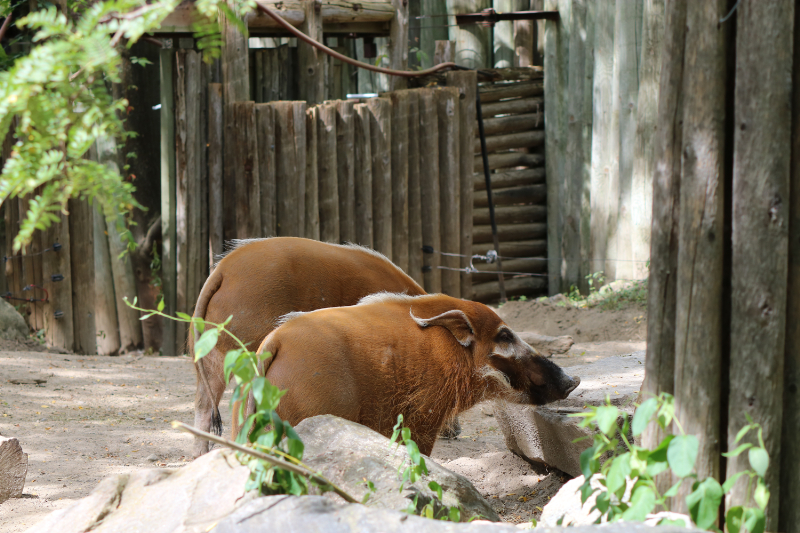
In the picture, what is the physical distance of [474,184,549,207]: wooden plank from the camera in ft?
32.7

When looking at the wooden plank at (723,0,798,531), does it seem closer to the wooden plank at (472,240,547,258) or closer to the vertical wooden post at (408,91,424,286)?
the vertical wooden post at (408,91,424,286)

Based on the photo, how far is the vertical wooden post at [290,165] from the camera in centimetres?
686

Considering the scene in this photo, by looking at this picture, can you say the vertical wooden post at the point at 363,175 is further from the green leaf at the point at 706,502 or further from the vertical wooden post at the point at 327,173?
the green leaf at the point at 706,502

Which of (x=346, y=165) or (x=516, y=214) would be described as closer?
(x=346, y=165)

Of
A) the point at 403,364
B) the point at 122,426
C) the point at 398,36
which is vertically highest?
the point at 398,36

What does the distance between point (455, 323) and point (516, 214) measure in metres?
6.81

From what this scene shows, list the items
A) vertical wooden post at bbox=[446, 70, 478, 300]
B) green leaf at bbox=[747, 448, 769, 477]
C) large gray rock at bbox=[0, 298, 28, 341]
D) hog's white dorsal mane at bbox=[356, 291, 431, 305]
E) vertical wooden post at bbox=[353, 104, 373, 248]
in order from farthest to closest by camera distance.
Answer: vertical wooden post at bbox=[446, 70, 478, 300] < vertical wooden post at bbox=[353, 104, 373, 248] < large gray rock at bbox=[0, 298, 28, 341] < hog's white dorsal mane at bbox=[356, 291, 431, 305] < green leaf at bbox=[747, 448, 769, 477]

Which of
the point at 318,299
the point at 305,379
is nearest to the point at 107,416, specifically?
the point at 318,299

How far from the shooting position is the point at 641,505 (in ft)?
6.12

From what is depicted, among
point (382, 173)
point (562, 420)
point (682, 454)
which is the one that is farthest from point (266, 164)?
point (682, 454)

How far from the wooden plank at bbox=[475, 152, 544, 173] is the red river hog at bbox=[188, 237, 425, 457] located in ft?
19.9

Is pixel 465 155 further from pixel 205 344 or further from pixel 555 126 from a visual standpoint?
pixel 205 344

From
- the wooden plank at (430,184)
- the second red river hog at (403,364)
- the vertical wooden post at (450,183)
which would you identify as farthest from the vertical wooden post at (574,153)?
the second red river hog at (403,364)

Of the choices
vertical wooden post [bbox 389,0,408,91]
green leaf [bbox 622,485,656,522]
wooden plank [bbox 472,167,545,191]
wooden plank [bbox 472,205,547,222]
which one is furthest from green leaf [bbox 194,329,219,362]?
wooden plank [bbox 472,167,545,191]
